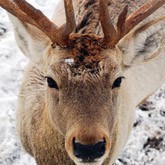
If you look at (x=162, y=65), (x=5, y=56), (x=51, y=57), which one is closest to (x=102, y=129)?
(x=51, y=57)

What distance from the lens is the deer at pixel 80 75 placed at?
4.14 meters

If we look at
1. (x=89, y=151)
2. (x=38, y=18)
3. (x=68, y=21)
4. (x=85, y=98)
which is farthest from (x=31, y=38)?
(x=89, y=151)

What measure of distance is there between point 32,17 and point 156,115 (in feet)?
11.1

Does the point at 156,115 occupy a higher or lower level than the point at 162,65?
lower

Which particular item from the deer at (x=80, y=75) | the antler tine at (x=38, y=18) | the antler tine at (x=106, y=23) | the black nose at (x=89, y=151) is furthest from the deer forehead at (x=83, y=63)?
the black nose at (x=89, y=151)

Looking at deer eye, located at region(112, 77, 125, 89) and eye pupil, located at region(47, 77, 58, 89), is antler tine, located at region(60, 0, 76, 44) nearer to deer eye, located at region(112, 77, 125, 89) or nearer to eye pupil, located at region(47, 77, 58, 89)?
eye pupil, located at region(47, 77, 58, 89)

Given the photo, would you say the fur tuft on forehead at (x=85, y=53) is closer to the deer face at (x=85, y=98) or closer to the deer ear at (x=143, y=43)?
the deer face at (x=85, y=98)

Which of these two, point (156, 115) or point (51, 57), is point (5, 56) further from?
point (51, 57)

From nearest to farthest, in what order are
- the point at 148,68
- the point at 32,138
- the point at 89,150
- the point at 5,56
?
1. the point at 89,150
2. the point at 32,138
3. the point at 148,68
4. the point at 5,56

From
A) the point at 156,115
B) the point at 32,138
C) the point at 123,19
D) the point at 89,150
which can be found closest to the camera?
the point at 89,150

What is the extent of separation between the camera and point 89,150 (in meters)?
4.00

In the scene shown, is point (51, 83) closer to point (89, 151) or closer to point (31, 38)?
point (31, 38)

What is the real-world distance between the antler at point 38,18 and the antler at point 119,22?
0.29 metres

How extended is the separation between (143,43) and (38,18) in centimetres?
111
